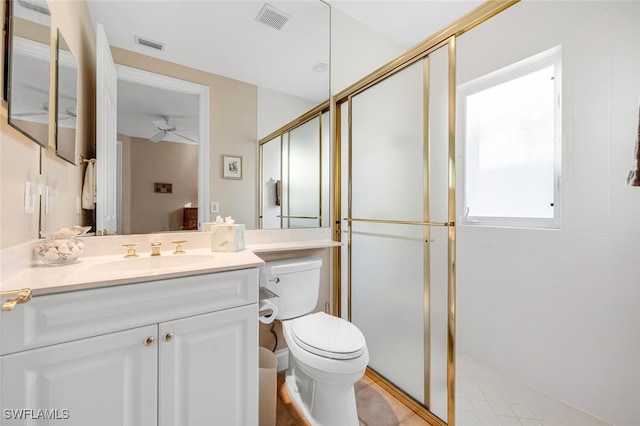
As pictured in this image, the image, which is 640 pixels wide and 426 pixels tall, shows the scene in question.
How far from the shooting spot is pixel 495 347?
1898mm

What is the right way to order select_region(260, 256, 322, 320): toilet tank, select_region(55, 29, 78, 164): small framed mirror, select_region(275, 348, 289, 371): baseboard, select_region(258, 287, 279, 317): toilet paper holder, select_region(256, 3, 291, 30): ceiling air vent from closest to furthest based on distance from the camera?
select_region(55, 29, 78, 164): small framed mirror → select_region(258, 287, 279, 317): toilet paper holder → select_region(260, 256, 322, 320): toilet tank → select_region(256, 3, 291, 30): ceiling air vent → select_region(275, 348, 289, 371): baseboard

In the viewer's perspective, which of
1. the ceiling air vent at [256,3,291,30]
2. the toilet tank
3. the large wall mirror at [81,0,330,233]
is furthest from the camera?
the ceiling air vent at [256,3,291,30]

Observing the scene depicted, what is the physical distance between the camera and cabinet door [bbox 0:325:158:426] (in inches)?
27.7

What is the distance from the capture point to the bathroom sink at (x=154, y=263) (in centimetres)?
112

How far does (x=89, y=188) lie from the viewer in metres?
1.24

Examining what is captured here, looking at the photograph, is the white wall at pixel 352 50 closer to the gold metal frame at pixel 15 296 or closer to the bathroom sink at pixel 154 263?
the bathroom sink at pixel 154 263

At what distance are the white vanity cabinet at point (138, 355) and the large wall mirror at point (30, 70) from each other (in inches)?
21.6

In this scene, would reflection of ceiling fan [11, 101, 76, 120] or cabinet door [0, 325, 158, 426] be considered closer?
cabinet door [0, 325, 158, 426]

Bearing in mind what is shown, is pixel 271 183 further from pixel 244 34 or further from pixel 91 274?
pixel 91 274

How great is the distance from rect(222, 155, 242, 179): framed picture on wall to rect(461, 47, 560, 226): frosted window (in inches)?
68.8

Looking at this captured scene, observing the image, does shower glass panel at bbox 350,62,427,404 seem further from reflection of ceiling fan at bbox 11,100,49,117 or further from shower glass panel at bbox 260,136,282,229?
reflection of ceiling fan at bbox 11,100,49,117

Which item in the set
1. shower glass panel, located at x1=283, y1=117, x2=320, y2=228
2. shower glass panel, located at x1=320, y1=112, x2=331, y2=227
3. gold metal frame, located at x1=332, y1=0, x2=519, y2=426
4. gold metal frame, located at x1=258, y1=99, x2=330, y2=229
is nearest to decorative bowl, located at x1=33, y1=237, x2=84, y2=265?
gold metal frame, located at x1=258, y1=99, x2=330, y2=229

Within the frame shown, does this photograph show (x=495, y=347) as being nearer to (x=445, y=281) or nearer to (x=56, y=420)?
(x=445, y=281)

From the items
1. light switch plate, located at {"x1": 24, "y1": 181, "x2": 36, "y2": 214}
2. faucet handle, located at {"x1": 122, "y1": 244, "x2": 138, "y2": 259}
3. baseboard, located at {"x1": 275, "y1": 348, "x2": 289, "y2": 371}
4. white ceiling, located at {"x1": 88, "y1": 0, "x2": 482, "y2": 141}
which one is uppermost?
white ceiling, located at {"x1": 88, "y1": 0, "x2": 482, "y2": 141}
